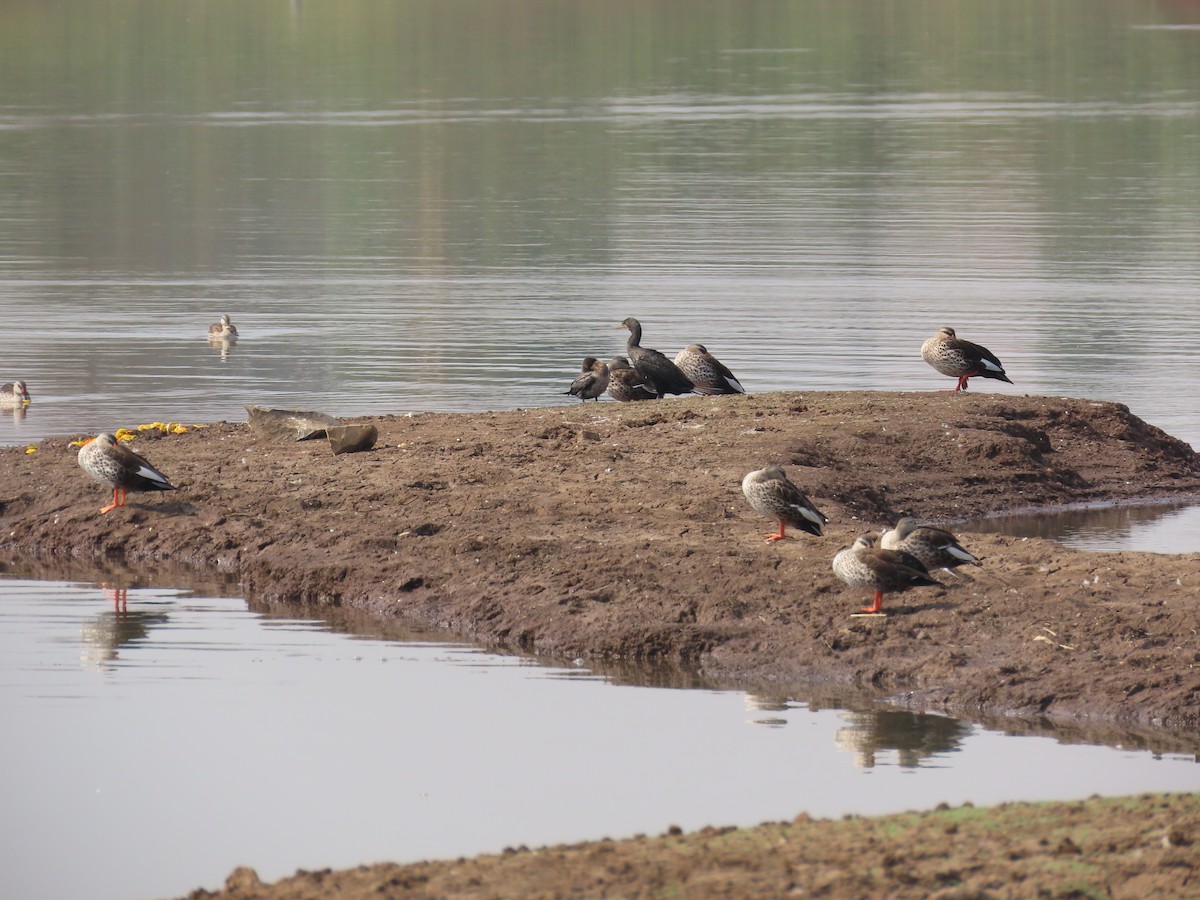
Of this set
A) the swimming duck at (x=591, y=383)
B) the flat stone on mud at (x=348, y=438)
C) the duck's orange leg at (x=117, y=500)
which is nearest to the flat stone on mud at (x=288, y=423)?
the flat stone on mud at (x=348, y=438)

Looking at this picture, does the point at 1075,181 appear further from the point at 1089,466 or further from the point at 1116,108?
the point at 1089,466

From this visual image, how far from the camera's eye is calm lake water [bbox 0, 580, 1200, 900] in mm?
10672

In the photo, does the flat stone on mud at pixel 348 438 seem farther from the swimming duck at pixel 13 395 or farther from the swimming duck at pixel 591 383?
the swimming duck at pixel 13 395

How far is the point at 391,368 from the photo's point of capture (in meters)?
27.2

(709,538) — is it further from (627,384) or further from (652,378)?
(652,378)

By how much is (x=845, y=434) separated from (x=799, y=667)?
227 inches

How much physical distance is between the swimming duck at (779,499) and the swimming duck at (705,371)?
6.06 m

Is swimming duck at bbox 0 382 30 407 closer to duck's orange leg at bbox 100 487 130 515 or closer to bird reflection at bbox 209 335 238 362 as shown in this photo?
bird reflection at bbox 209 335 238 362

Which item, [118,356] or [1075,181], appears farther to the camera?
[1075,181]

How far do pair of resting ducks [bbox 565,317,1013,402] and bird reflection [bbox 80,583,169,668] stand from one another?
7076 mm

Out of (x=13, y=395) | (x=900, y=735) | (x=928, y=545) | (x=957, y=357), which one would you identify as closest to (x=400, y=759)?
(x=900, y=735)

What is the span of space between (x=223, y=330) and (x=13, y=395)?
16.7 ft

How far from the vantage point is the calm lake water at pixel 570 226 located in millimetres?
27422

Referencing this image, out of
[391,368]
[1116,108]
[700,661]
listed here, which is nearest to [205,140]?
[1116,108]
